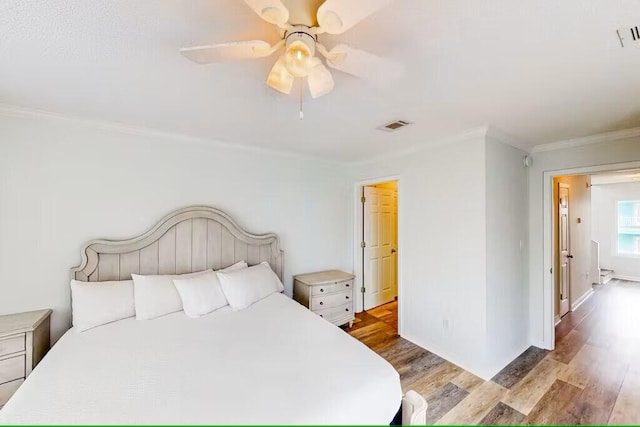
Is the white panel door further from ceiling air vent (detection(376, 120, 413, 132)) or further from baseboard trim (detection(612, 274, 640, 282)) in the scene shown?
baseboard trim (detection(612, 274, 640, 282))

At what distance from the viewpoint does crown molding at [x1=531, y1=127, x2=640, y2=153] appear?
2432mm

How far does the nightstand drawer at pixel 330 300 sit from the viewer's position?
3143 millimetres

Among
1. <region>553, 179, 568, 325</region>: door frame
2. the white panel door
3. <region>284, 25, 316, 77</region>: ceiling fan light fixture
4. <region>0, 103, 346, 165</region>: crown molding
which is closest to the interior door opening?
the white panel door

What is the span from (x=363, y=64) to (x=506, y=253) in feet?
8.38

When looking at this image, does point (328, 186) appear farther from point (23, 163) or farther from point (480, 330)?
point (23, 163)

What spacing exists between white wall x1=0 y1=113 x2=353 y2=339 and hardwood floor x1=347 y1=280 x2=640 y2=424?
5.60 ft

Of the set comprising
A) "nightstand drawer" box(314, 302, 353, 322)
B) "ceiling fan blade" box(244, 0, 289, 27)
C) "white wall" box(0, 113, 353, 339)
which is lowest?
"nightstand drawer" box(314, 302, 353, 322)

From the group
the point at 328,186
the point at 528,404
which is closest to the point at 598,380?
the point at 528,404

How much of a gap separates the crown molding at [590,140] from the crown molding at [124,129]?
2.99m

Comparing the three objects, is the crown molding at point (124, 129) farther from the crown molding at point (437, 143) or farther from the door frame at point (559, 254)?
the door frame at point (559, 254)

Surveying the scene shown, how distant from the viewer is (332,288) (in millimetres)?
3271

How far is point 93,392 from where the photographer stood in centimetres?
122

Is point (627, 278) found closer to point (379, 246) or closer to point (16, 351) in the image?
point (379, 246)

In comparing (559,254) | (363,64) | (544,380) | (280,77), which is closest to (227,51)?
(280,77)
